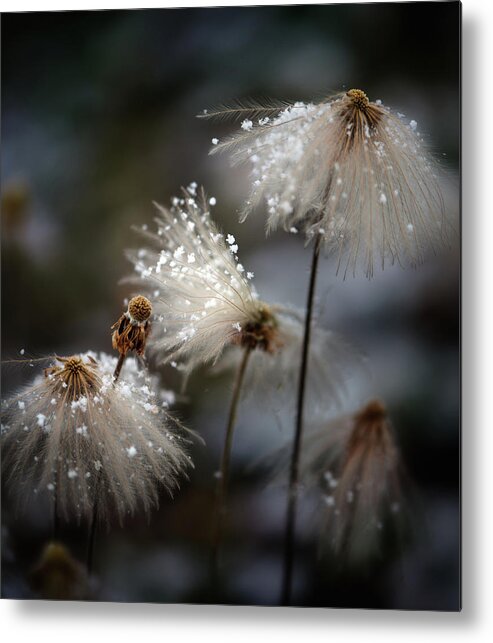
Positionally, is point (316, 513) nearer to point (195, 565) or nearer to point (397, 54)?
point (195, 565)

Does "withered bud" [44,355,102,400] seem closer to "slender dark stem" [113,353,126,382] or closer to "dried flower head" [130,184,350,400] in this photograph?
"slender dark stem" [113,353,126,382]

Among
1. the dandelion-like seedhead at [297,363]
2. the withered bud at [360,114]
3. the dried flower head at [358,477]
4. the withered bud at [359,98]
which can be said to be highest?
Answer: the withered bud at [359,98]

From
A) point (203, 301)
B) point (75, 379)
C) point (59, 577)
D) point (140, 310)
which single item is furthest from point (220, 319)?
point (59, 577)

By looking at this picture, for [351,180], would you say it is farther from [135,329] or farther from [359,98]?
[135,329]

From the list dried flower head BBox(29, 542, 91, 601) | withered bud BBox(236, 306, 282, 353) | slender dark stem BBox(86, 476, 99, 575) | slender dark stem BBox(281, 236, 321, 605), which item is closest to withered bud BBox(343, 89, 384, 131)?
slender dark stem BBox(281, 236, 321, 605)

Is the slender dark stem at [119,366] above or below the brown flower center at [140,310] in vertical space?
below

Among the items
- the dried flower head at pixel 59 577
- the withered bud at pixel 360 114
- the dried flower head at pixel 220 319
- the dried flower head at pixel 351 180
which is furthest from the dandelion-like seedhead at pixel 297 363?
the dried flower head at pixel 59 577

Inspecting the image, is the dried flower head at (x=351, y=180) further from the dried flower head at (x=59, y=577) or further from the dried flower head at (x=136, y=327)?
the dried flower head at (x=59, y=577)
